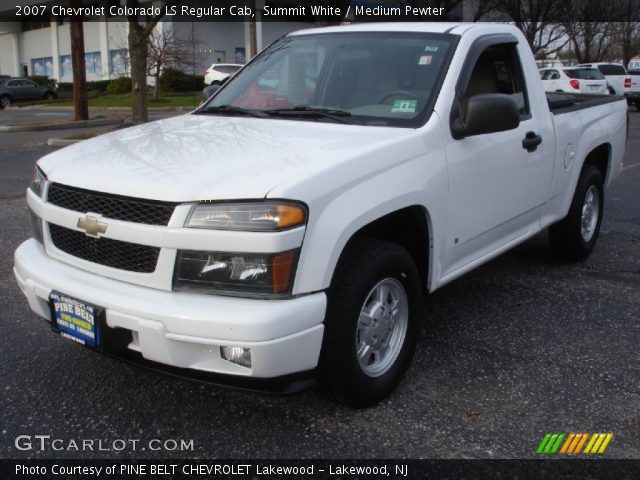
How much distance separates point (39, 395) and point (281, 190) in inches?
67.3

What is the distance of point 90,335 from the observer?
2820 millimetres

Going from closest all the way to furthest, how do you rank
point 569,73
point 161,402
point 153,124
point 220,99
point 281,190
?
point 281,190 < point 161,402 < point 153,124 < point 220,99 < point 569,73

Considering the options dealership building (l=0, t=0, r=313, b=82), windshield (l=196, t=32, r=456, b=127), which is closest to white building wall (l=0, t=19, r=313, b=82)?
dealership building (l=0, t=0, r=313, b=82)

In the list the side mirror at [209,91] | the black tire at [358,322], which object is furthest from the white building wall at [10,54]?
the black tire at [358,322]

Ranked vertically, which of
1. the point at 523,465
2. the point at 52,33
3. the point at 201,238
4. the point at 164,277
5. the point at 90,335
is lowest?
the point at 523,465

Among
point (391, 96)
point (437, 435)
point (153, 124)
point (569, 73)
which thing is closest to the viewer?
point (437, 435)

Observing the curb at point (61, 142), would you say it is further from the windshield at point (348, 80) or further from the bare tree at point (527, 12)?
the bare tree at point (527, 12)

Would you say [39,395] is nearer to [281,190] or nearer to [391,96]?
[281,190]

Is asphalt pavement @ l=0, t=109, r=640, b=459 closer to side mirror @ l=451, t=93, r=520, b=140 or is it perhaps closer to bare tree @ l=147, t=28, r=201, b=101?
side mirror @ l=451, t=93, r=520, b=140

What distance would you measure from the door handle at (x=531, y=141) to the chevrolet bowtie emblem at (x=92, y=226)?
8.44 ft

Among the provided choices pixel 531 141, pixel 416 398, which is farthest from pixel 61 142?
pixel 416 398

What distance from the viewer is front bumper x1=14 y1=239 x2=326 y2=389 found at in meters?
2.54

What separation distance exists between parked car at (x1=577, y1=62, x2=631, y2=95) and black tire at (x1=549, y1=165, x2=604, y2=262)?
68.5 feet

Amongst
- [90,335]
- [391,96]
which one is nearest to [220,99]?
[391,96]
